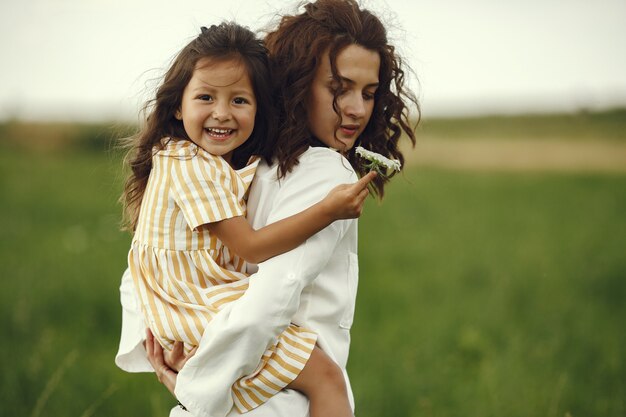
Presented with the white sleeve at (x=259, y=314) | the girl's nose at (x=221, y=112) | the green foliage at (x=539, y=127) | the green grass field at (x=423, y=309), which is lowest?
the green foliage at (x=539, y=127)

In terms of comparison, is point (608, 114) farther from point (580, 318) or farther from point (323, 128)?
point (323, 128)

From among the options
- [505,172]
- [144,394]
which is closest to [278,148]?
[144,394]

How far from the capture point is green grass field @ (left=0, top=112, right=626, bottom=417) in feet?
16.0

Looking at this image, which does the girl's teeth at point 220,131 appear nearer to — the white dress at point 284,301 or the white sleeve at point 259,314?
the white dress at point 284,301

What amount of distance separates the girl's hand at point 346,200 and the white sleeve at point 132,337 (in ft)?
2.87

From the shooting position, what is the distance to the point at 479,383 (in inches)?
202

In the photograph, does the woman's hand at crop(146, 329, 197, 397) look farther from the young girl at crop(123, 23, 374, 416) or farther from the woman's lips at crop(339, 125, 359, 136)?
the woman's lips at crop(339, 125, 359, 136)

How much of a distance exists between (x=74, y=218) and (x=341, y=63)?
8.99 meters

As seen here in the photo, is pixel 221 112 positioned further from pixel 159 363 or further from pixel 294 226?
pixel 159 363

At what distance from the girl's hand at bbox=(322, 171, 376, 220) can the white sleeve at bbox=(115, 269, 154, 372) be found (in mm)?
875

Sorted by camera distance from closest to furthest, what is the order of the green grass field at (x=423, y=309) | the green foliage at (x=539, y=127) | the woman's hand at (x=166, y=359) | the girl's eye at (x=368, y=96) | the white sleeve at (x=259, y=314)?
1. the white sleeve at (x=259, y=314)
2. the woman's hand at (x=166, y=359)
3. the girl's eye at (x=368, y=96)
4. the green grass field at (x=423, y=309)
5. the green foliage at (x=539, y=127)

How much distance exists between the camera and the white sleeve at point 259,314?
2.23 meters

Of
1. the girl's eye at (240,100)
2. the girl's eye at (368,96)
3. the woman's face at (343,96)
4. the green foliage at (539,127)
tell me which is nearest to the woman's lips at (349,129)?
the woman's face at (343,96)

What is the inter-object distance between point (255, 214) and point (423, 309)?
495cm
